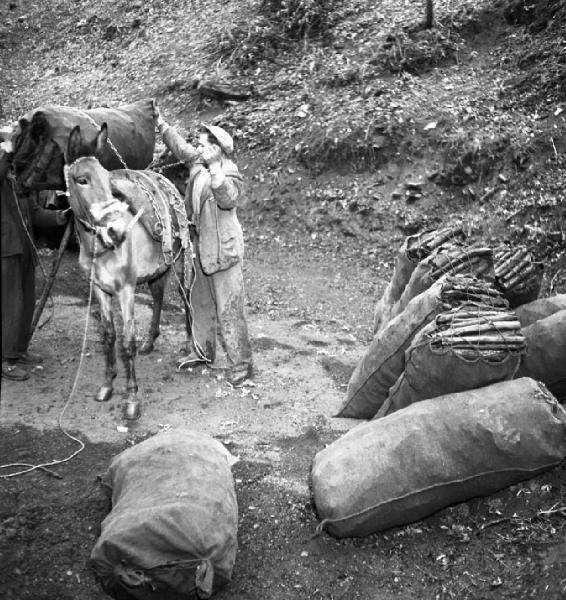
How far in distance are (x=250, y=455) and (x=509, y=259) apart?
2562mm

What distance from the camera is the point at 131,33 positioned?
15.7 meters

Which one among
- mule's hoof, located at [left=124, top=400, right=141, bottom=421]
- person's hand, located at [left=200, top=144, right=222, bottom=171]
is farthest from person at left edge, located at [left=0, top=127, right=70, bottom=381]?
person's hand, located at [left=200, top=144, right=222, bottom=171]

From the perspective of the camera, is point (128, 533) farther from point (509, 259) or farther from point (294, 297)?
point (294, 297)

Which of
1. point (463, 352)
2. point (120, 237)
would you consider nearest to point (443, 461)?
point (463, 352)

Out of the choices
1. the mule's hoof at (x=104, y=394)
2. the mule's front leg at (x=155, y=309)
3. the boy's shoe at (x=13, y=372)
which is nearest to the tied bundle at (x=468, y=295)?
the mule's hoof at (x=104, y=394)

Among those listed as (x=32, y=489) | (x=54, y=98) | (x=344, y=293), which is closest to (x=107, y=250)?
(x=32, y=489)

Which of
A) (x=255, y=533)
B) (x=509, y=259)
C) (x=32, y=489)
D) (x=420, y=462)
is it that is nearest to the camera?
(x=420, y=462)

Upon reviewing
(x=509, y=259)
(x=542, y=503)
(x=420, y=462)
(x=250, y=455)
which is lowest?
(x=250, y=455)

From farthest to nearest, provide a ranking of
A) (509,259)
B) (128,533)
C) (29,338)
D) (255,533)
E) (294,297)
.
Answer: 1. (294,297)
2. (29,338)
3. (509,259)
4. (255,533)
5. (128,533)

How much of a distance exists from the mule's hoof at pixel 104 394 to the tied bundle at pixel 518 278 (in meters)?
3.34

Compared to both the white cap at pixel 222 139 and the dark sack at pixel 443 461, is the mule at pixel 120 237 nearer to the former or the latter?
the white cap at pixel 222 139

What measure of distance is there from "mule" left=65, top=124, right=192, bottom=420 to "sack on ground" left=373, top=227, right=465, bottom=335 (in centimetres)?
185

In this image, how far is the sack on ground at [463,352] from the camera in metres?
4.08

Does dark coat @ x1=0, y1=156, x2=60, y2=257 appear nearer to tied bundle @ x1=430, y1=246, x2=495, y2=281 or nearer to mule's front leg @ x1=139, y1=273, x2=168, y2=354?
mule's front leg @ x1=139, y1=273, x2=168, y2=354
